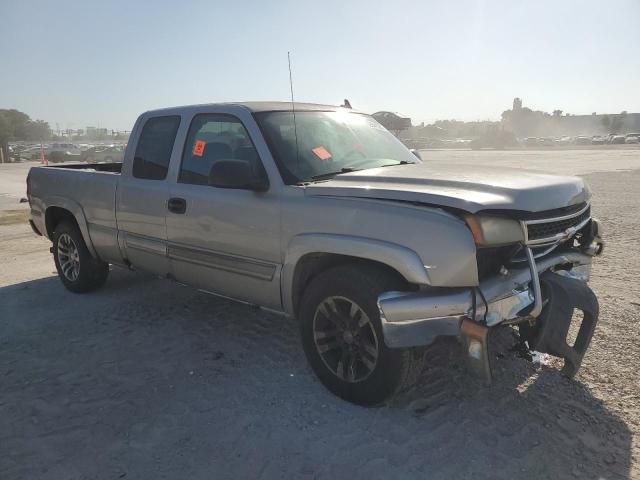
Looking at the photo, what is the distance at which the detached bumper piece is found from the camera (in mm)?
2869

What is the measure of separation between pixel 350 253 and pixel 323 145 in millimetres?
1129

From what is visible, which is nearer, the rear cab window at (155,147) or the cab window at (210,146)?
the cab window at (210,146)

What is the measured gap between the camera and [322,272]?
3266 mm

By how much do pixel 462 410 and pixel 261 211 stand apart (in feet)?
5.95

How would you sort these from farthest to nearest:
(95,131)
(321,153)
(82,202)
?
(95,131)
(82,202)
(321,153)

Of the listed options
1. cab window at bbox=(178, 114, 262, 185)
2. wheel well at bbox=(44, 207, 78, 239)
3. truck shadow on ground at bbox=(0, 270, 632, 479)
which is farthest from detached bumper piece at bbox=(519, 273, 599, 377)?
wheel well at bbox=(44, 207, 78, 239)

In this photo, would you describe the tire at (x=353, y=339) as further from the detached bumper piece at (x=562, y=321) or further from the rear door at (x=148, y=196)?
the rear door at (x=148, y=196)

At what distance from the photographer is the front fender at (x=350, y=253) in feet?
9.07

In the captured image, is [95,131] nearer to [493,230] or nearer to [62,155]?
[62,155]

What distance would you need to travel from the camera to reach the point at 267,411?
319cm

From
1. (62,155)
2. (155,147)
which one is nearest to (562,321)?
(155,147)

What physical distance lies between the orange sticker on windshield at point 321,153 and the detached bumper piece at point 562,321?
166cm

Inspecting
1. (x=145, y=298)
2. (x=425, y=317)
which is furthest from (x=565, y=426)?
(x=145, y=298)

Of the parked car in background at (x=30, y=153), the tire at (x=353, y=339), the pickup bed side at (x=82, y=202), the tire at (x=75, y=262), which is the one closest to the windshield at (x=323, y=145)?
the tire at (x=353, y=339)
